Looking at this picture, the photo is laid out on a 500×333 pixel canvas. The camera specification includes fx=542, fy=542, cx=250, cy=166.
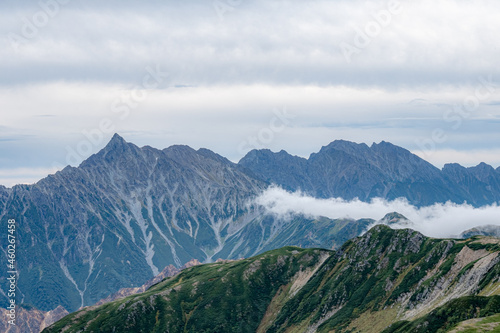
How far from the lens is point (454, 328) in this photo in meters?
178

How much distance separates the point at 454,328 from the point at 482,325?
8858 millimetres

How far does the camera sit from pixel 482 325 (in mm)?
173625
